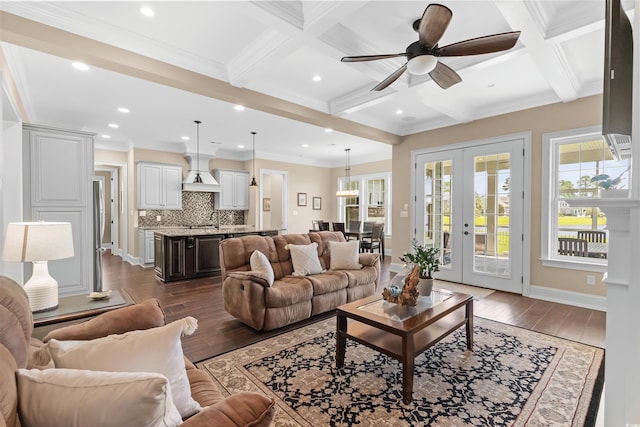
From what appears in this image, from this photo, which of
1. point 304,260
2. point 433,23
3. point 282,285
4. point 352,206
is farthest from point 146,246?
point 433,23

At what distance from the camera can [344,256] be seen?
406 centimetres

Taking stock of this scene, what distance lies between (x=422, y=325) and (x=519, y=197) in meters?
3.40

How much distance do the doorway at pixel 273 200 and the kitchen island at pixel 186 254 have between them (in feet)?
8.26

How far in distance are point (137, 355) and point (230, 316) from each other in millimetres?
2560

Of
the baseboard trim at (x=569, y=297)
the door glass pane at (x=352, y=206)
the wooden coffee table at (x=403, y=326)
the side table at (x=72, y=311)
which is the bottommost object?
the baseboard trim at (x=569, y=297)

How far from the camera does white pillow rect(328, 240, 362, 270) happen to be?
404 centimetres

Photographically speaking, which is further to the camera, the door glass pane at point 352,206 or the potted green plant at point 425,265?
the door glass pane at point 352,206

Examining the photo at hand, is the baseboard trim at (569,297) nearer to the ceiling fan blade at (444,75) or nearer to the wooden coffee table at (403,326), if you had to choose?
the wooden coffee table at (403,326)

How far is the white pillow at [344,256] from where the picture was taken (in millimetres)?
4043

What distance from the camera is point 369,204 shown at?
29.0ft

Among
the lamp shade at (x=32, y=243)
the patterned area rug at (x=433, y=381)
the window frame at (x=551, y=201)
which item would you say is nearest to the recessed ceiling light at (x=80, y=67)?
the lamp shade at (x=32, y=243)

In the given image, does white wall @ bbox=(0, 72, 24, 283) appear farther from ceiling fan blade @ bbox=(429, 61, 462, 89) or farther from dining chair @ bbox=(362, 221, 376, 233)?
dining chair @ bbox=(362, 221, 376, 233)

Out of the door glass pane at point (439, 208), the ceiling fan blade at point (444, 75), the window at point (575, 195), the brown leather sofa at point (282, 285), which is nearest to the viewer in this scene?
the ceiling fan blade at point (444, 75)

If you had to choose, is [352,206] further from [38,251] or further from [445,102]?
[38,251]
